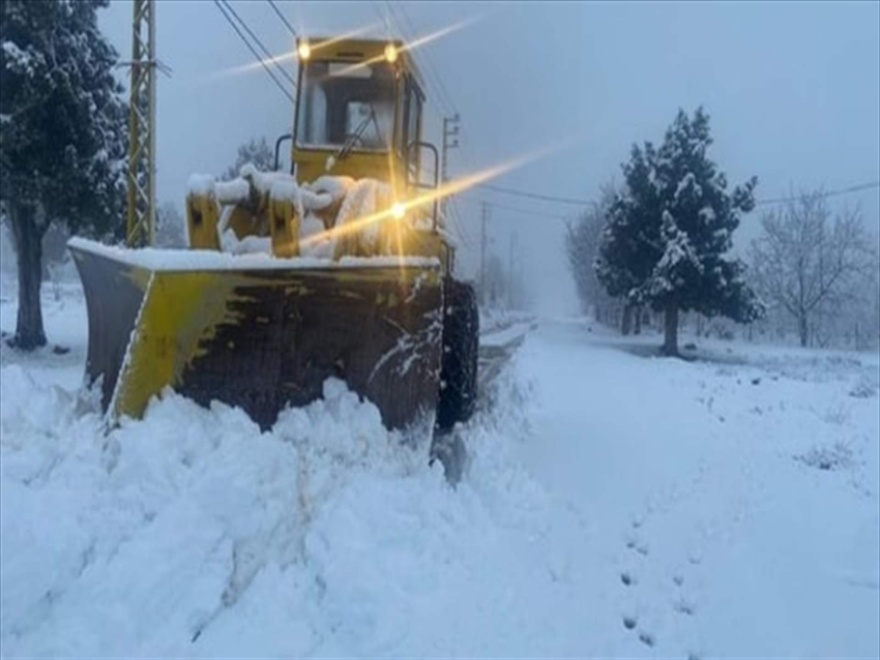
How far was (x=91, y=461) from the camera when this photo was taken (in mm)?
4301

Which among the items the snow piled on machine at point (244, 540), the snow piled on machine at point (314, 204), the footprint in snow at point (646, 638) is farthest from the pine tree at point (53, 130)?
the footprint in snow at point (646, 638)

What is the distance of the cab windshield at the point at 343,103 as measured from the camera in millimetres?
7352

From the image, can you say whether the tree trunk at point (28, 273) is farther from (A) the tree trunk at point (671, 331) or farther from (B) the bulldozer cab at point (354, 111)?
(A) the tree trunk at point (671, 331)

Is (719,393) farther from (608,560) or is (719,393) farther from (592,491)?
(608,560)

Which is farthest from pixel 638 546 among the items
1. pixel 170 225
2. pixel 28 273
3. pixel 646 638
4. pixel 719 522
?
pixel 170 225

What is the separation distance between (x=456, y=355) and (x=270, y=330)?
2.29m

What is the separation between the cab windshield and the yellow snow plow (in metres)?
0.95

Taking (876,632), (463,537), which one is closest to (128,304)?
(463,537)

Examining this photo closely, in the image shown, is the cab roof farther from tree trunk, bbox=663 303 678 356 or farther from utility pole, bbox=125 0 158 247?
tree trunk, bbox=663 303 678 356

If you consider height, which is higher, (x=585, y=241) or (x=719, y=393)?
(x=585, y=241)

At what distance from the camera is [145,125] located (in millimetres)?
15086

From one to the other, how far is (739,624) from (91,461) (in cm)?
356

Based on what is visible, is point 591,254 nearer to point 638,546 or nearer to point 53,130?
point 53,130

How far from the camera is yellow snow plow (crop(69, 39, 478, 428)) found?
15.6 feet
